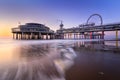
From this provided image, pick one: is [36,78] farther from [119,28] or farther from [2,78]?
[119,28]

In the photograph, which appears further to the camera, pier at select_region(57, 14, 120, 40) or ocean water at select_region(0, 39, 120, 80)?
pier at select_region(57, 14, 120, 40)

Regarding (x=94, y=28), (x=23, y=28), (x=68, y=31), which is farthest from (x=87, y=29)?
(x=23, y=28)

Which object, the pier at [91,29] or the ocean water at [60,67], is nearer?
the ocean water at [60,67]

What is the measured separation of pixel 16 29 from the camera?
70000 millimetres

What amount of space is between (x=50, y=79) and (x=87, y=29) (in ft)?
234

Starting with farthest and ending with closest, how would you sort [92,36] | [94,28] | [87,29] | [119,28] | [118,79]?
1. [92,36]
2. [87,29]
3. [94,28]
4. [119,28]
5. [118,79]

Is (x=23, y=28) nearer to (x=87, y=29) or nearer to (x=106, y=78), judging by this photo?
(x=87, y=29)

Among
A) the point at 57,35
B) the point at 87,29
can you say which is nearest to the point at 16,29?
the point at 57,35

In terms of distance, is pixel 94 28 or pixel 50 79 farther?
pixel 94 28

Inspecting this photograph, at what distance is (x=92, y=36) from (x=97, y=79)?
317ft

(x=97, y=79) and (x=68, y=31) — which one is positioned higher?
(x=68, y=31)

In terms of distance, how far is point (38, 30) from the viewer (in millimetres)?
70188

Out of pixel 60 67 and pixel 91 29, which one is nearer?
pixel 60 67

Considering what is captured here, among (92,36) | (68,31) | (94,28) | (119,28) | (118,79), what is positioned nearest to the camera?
(118,79)
